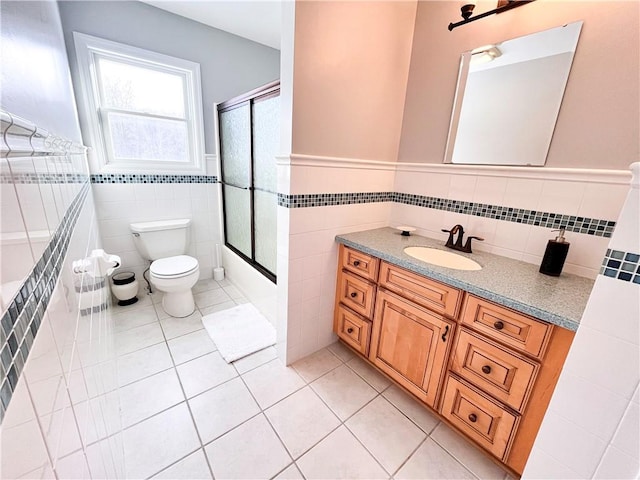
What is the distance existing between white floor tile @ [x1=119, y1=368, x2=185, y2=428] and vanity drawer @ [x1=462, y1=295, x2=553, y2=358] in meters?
1.57

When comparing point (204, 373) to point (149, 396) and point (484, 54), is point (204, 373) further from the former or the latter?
point (484, 54)

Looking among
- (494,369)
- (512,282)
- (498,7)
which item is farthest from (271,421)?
(498,7)

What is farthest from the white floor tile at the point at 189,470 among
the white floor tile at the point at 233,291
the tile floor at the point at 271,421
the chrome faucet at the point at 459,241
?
the chrome faucet at the point at 459,241

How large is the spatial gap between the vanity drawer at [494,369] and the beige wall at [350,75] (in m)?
1.20

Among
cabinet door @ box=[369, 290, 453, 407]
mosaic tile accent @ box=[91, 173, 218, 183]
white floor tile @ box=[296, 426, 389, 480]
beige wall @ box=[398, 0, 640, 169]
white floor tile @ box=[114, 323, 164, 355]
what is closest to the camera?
beige wall @ box=[398, 0, 640, 169]

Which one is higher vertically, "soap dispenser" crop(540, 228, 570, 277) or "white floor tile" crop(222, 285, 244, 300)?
"soap dispenser" crop(540, 228, 570, 277)

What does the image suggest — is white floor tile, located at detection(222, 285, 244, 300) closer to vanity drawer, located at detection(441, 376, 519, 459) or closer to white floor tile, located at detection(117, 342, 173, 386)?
white floor tile, located at detection(117, 342, 173, 386)

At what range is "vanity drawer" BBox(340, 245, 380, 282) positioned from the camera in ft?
5.07

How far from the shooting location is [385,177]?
191 cm

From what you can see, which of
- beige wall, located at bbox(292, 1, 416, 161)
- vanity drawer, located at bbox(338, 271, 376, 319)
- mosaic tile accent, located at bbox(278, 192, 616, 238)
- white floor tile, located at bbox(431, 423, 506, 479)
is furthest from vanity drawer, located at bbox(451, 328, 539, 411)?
beige wall, located at bbox(292, 1, 416, 161)

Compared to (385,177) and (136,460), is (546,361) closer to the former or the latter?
(385,177)

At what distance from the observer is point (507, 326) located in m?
1.05

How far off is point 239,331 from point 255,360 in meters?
0.34

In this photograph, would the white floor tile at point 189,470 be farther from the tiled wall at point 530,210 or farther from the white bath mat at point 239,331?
the tiled wall at point 530,210
